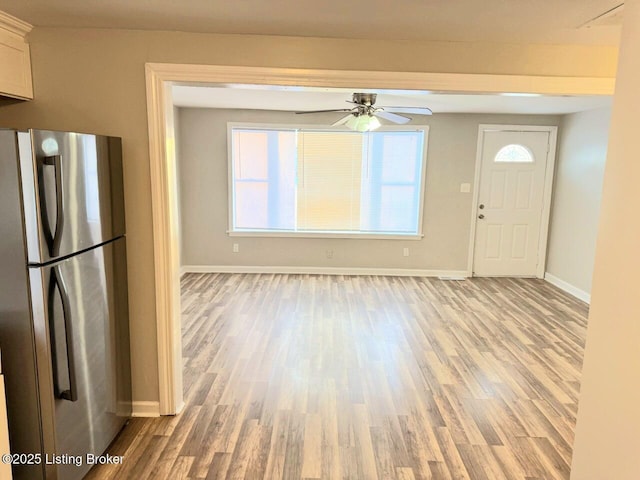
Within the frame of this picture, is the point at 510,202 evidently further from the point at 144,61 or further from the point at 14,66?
the point at 14,66

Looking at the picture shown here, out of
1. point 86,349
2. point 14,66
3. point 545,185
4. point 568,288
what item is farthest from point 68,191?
point 545,185

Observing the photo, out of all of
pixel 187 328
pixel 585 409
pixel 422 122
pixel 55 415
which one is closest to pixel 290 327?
pixel 187 328

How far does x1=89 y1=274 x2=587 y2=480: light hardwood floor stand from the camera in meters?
2.28

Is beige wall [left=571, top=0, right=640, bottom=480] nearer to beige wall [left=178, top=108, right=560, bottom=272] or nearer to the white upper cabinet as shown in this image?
the white upper cabinet

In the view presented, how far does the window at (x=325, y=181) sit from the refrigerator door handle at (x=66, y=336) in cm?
426

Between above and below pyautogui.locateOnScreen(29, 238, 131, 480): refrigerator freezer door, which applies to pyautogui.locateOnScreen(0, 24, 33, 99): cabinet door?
above

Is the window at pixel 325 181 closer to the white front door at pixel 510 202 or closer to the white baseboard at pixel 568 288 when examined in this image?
the white front door at pixel 510 202

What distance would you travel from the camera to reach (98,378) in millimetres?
2160

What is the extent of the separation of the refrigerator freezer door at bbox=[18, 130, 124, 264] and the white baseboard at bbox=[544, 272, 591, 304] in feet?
16.5

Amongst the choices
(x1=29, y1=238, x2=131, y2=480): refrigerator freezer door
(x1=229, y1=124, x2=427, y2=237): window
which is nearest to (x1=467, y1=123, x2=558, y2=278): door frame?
(x1=229, y1=124, x2=427, y2=237): window

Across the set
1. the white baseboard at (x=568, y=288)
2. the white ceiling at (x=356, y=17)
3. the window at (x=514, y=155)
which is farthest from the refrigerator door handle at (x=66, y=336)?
the window at (x=514, y=155)

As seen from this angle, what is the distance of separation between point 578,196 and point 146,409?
5.46 meters

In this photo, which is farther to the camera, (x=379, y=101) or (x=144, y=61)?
(x=379, y=101)

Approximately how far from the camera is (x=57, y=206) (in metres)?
1.77
